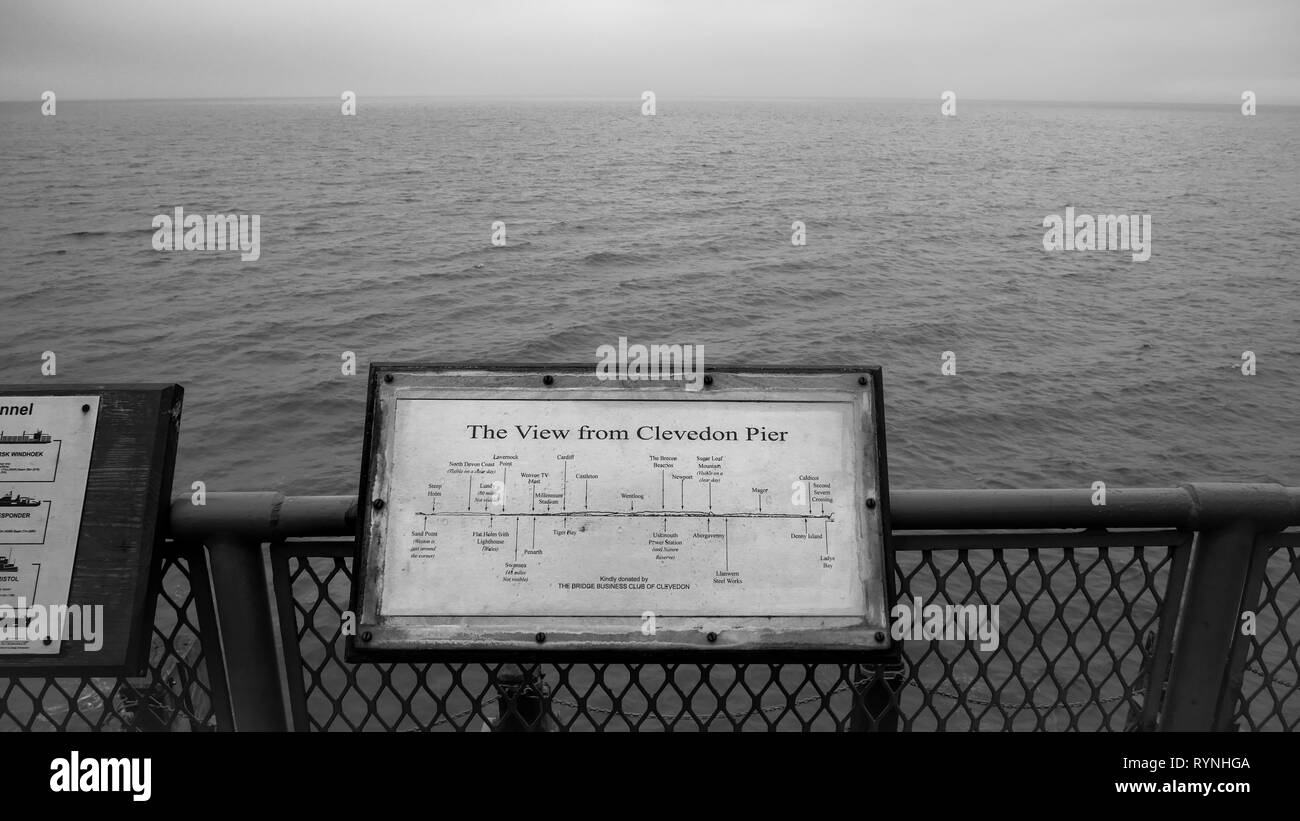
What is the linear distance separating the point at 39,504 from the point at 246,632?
0.65 m

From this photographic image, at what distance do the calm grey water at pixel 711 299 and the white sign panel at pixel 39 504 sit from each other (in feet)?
37.4

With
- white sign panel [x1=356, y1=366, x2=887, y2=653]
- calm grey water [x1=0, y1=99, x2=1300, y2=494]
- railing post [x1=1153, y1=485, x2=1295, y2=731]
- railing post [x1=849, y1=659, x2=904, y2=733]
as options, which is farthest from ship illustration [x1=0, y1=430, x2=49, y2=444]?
calm grey water [x1=0, y1=99, x2=1300, y2=494]

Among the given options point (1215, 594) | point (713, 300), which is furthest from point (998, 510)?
point (713, 300)

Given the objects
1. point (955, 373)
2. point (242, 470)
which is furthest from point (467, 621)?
point (955, 373)

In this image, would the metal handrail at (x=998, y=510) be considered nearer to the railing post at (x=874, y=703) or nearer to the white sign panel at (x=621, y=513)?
the white sign panel at (x=621, y=513)

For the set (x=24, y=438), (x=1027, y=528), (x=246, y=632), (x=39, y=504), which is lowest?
(x=246, y=632)

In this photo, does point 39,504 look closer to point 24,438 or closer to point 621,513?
point 24,438

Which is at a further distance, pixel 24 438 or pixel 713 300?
pixel 713 300

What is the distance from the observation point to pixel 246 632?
2830mm

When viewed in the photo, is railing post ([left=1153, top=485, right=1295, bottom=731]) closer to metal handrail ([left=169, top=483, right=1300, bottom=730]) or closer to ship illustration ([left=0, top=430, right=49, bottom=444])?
metal handrail ([left=169, top=483, right=1300, bottom=730])

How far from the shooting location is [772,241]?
46594 millimetres

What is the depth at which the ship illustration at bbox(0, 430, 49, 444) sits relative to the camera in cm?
277

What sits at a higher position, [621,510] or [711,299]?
[711,299]

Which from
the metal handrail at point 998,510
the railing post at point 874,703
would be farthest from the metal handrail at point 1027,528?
the railing post at point 874,703
